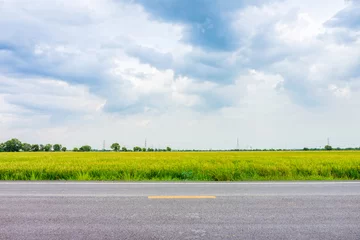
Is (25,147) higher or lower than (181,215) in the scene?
higher

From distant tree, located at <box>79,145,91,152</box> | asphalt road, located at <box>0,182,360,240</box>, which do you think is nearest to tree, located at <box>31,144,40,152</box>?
distant tree, located at <box>79,145,91,152</box>

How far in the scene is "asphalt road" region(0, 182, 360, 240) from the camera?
14.6 ft

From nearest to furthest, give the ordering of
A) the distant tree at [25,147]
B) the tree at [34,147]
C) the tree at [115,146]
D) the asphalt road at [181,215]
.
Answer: the asphalt road at [181,215]
the distant tree at [25,147]
the tree at [34,147]
the tree at [115,146]

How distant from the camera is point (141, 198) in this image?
702 cm

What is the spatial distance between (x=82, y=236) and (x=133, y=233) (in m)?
0.77

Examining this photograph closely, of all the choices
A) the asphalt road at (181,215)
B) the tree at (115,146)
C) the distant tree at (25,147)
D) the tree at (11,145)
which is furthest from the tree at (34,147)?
the asphalt road at (181,215)

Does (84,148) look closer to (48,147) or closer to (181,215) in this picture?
(48,147)

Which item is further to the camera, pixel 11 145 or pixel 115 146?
pixel 115 146

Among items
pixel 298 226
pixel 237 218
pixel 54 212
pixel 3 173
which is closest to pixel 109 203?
pixel 54 212

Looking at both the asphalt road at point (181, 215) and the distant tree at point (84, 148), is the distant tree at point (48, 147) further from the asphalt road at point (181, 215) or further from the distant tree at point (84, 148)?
the asphalt road at point (181, 215)

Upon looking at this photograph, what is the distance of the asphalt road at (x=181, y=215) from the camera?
4441 millimetres

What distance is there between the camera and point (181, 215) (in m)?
5.39

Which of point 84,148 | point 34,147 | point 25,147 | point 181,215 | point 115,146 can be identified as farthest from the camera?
A: point 115,146

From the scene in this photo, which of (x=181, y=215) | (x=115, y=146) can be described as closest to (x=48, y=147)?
(x=115, y=146)
